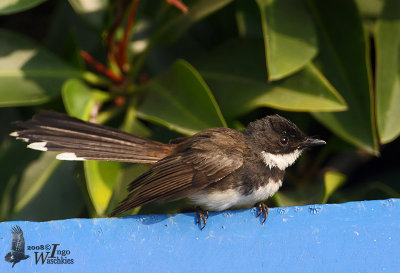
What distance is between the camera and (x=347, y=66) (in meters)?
3.53

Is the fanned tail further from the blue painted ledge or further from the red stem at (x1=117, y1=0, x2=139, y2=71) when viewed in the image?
the red stem at (x1=117, y1=0, x2=139, y2=71)

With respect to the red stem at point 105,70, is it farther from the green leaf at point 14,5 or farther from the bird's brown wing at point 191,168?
the bird's brown wing at point 191,168

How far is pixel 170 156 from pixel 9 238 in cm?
87

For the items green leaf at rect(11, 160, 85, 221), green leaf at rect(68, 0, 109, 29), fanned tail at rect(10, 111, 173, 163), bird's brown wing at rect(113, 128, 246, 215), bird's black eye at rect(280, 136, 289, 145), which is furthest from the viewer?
green leaf at rect(68, 0, 109, 29)

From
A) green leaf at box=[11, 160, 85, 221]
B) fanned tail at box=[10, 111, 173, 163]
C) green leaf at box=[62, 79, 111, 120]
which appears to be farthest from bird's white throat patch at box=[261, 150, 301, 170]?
green leaf at box=[11, 160, 85, 221]

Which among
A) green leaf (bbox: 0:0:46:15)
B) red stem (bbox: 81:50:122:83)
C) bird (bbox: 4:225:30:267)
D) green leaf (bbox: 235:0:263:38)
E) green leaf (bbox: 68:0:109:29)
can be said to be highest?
green leaf (bbox: 0:0:46:15)

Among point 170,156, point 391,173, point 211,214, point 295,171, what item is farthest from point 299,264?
point 391,173

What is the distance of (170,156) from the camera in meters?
2.98

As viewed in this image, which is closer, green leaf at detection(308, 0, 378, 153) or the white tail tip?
the white tail tip

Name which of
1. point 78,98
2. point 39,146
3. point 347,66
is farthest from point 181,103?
point 347,66

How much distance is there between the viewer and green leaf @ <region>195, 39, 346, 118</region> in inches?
127

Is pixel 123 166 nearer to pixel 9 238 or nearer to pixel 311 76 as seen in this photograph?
pixel 9 238

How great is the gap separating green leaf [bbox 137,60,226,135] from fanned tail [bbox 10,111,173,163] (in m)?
0.29

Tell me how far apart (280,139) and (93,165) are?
3.26ft
